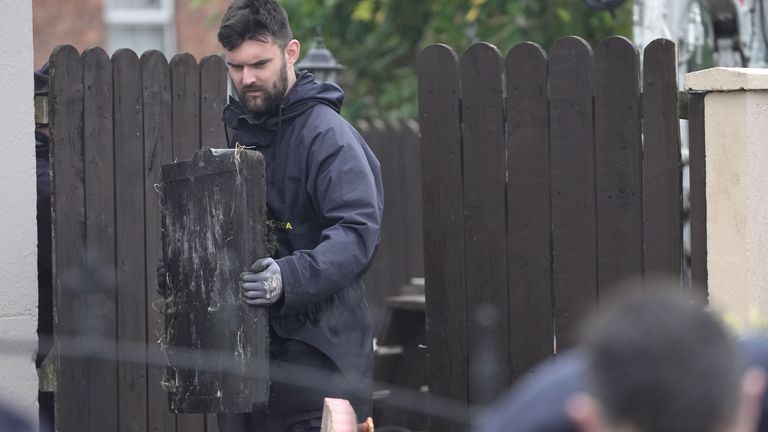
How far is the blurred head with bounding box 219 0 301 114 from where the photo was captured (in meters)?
4.32

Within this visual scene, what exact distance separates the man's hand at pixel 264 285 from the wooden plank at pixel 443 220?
4.11 ft

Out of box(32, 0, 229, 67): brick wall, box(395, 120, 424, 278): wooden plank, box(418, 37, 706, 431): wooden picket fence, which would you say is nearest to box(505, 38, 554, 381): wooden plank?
box(418, 37, 706, 431): wooden picket fence

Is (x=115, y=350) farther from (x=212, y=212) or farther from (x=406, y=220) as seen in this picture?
(x=406, y=220)

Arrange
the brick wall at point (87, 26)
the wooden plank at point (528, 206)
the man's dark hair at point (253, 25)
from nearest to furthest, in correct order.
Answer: the man's dark hair at point (253, 25) → the wooden plank at point (528, 206) → the brick wall at point (87, 26)

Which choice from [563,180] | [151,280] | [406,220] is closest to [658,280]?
[563,180]

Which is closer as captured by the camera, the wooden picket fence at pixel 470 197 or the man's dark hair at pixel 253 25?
the man's dark hair at pixel 253 25

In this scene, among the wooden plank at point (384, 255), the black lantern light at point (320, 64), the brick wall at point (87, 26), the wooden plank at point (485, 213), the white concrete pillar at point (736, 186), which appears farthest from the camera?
Result: the brick wall at point (87, 26)

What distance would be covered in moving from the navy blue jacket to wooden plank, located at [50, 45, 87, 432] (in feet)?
4.36

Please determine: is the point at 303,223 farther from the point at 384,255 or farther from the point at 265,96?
the point at 384,255

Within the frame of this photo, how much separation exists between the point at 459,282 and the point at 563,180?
59 centimetres

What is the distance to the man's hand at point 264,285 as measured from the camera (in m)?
4.06

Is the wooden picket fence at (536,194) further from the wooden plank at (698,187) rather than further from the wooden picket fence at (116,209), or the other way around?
the wooden picket fence at (116,209)

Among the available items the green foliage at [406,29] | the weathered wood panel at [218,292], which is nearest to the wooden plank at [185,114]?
the weathered wood panel at [218,292]

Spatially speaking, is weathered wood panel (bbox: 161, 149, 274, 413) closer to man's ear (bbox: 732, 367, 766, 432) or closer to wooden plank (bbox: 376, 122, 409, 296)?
man's ear (bbox: 732, 367, 766, 432)
